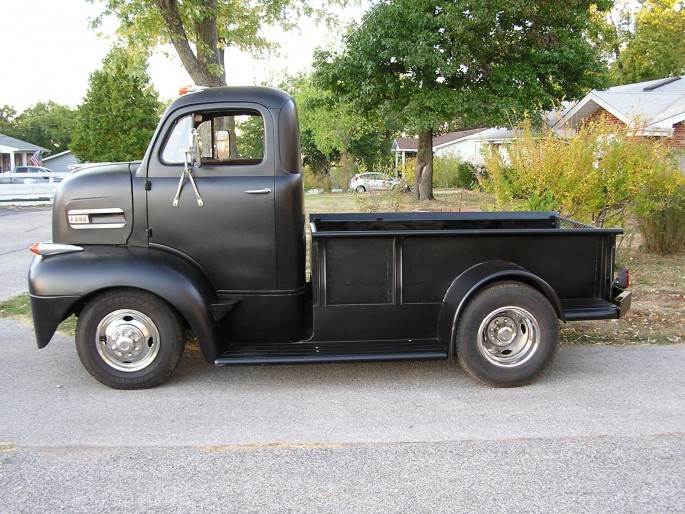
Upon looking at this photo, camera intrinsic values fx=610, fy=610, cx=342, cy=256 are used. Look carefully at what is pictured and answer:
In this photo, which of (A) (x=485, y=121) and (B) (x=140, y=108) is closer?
(A) (x=485, y=121)

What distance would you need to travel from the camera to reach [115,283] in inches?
179

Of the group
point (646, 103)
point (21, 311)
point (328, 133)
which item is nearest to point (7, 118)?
point (328, 133)

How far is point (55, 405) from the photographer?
4551 millimetres

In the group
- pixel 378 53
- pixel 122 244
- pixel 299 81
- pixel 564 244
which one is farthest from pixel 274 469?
pixel 299 81

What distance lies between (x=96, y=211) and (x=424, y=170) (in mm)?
20602

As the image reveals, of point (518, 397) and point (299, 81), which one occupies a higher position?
point (299, 81)

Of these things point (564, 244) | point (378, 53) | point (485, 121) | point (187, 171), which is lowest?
point (564, 244)

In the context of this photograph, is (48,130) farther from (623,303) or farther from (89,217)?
(623,303)

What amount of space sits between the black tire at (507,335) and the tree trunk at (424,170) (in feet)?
65.4

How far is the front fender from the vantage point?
4551mm

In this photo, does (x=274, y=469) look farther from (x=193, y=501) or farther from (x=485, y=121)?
(x=485, y=121)

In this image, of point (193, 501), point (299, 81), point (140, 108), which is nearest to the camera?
point (193, 501)

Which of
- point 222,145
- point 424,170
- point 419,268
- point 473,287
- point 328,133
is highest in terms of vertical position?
point 328,133

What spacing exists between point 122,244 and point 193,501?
2.36 m
